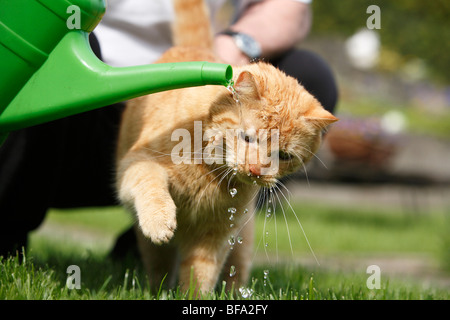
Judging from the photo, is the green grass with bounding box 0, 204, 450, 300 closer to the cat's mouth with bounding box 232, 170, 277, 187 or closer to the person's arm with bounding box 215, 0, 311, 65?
the cat's mouth with bounding box 232, 170, 277, 187

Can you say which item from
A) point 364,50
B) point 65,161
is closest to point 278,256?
point 65,161

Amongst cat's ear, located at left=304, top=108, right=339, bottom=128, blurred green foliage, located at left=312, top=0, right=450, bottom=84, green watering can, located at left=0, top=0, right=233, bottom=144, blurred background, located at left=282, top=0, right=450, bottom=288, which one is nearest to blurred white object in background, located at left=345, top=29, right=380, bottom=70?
blurred background, located at left=282, top=0, right=450, bottom=288

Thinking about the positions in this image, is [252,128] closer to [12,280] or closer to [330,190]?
[12,280]

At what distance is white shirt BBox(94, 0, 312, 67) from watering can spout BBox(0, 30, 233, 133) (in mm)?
627

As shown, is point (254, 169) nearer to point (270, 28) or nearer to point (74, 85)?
point (74, 85)

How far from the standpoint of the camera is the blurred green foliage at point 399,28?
20.8 ft

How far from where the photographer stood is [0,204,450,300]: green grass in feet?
4.59

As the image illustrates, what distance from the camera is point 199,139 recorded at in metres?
1.41

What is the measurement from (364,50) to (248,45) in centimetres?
783

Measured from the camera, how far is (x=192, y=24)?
185cm

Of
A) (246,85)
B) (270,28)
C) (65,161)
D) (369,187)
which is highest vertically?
(270,28)

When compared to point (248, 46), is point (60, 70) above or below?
below

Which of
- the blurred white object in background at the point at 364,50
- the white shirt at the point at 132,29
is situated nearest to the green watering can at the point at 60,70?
the white shirt at the point at 132,29

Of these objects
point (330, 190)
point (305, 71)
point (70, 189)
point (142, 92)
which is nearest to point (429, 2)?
point (330, 190)
